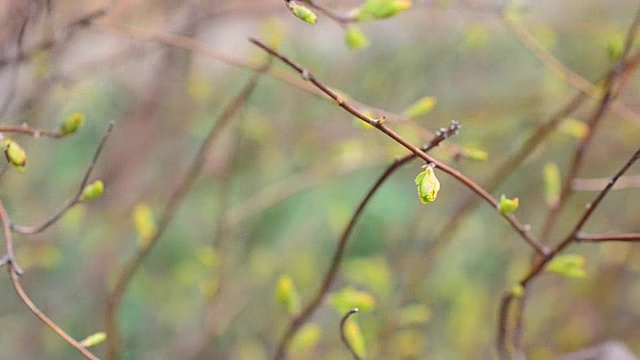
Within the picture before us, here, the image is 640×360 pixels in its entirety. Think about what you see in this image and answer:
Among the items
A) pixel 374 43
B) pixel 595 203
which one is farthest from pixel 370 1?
pixel 374 43

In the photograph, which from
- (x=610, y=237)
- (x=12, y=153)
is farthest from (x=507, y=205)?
(x=12, y=153)

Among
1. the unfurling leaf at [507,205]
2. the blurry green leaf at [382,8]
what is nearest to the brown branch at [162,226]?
the blurry green leaf at [382,8]

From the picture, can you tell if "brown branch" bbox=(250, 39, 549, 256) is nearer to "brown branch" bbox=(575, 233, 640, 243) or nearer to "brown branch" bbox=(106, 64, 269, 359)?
"brown branch" bbox=(575, 233, 640, 243)

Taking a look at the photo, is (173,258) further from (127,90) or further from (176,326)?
(127,90)

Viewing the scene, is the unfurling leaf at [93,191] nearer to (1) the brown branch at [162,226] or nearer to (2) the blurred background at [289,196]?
(1) the brown branch at [162,226]

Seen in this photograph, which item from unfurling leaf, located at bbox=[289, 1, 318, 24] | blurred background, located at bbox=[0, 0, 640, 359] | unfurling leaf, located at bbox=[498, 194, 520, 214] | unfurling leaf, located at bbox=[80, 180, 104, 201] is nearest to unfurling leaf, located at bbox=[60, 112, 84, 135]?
unfurling leaf, located at bbox=[80, 180, 104, 201]
